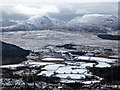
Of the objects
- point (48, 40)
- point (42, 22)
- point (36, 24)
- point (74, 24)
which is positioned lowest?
point (48, 40)

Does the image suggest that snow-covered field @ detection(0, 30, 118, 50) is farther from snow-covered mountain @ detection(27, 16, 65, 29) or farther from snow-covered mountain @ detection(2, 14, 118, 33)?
snow-covered mountain @ detection(27, 16, 65, 29)

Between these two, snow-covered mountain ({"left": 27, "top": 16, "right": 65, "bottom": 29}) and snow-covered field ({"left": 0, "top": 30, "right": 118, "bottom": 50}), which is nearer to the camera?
snow-covered field ({"left": 0, "top": 30, "right": 118, "bottom": 50})

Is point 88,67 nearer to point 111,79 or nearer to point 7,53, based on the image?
point 111,79

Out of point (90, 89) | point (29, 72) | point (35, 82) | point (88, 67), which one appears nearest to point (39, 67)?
point (29, 72)

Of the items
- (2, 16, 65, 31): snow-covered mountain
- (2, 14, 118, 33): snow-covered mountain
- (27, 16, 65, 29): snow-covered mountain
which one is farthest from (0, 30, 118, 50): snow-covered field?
(27, 16, 65, 29): snow-covered mountain

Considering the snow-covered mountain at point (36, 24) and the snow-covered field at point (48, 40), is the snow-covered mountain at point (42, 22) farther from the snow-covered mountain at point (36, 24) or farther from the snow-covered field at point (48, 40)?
the snow-covered field at point (48, 40)

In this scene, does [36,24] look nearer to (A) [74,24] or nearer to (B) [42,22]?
(B) [42,22]

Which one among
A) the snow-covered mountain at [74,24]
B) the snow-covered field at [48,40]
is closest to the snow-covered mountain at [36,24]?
the snow-covered mountain at [74,24]

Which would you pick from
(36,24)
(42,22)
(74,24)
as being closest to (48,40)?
(36,24)

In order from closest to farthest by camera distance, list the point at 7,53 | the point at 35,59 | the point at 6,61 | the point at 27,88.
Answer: the point at 27,88 → the point at 6,61 → the point at 35,59 → the point at 7,53

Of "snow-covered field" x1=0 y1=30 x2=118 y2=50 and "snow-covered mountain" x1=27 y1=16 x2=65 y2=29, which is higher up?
"snow-covered mountain" x1=27 y1=16 x2=65 y2=29

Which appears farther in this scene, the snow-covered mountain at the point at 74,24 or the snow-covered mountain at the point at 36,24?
the snow-covered mountain at the point at 36,24
